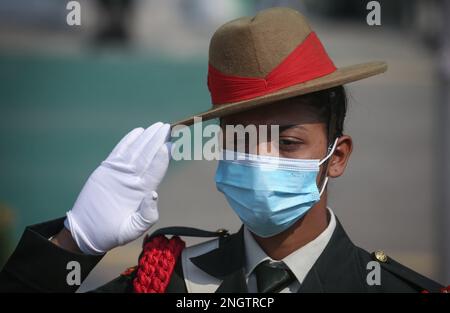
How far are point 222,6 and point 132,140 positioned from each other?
19.3 m

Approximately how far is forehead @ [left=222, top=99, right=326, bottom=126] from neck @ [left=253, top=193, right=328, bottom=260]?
1.11ft

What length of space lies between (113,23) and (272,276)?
699 inches

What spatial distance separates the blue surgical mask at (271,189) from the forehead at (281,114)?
131mm

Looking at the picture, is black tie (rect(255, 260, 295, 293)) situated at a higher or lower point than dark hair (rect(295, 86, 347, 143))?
lower

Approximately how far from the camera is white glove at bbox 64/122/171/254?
2895 millimetres

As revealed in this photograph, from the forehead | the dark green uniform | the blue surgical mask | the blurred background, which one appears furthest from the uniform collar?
the blurred background

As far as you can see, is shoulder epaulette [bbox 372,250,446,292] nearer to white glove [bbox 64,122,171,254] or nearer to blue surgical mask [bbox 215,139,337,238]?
blue surgical mask [bbox 215,139,337,238]

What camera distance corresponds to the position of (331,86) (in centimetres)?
288

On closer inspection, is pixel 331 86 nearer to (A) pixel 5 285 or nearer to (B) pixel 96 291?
(B) pixel 96 291

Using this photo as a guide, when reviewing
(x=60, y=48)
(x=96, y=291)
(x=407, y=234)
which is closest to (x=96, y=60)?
(x=60, y=48)

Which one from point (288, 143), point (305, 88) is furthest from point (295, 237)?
point (305, 88)

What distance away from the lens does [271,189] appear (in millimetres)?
3002

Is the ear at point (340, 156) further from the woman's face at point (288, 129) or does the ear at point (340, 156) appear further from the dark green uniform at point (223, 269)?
the dark green uniform at point (223, 269)

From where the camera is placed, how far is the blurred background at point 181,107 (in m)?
8.38
